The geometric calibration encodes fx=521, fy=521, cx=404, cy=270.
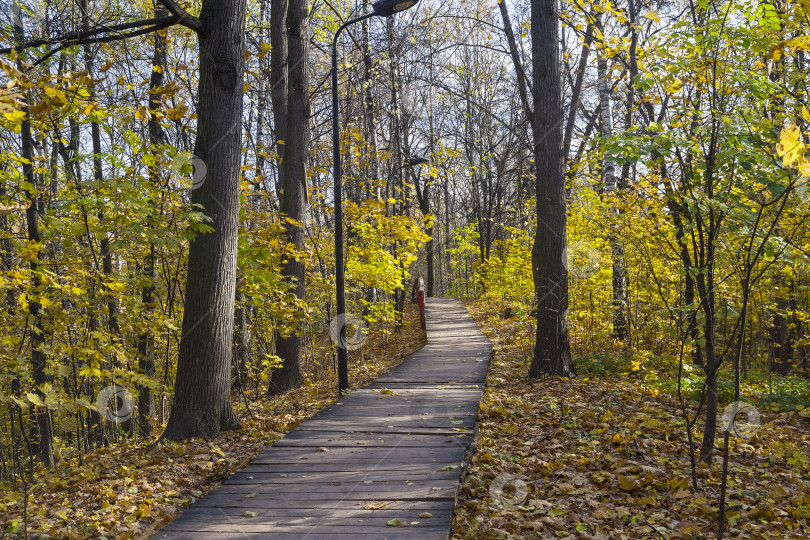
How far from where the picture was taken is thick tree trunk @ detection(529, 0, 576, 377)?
7.93 m

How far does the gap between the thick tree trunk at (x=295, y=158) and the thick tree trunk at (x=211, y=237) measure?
3092 mm

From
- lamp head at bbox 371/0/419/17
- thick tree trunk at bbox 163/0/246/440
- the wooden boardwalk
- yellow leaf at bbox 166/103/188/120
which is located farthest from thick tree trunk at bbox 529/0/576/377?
yellow leaf at bbox 166/103/188/120

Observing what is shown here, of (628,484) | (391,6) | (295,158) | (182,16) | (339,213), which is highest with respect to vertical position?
(391,6)

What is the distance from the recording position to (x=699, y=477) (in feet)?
15.1

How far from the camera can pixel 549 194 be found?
8125 mm

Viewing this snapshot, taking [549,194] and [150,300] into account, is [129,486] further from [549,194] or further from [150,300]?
[549,194]

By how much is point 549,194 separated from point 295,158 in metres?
4.43

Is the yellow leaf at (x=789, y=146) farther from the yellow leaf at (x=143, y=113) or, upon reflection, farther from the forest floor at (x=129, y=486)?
the yellow leaf at (x=143, y=113)

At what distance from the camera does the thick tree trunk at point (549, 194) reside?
26.0 feet

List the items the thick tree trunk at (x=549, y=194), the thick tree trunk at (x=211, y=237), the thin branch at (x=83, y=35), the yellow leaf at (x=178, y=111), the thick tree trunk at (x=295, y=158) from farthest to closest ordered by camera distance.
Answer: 1. the thick tree trunk at (x=295, y=158)
2. the thick tree trunk at (x=549, y=194)
3. the thick tree trunk at (x=211, y=237)
4. the yellow leaf at (x=178, y=111)
5. the thin branch at (x=83, y=35)

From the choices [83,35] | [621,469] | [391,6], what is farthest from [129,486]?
[391,6]

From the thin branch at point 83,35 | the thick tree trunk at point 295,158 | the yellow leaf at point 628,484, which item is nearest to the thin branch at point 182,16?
the thin branch at point 83,35

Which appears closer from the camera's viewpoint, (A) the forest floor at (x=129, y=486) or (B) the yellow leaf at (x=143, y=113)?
(A) the forest floor at (x=129, y=486)

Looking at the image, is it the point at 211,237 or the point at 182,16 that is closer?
the point at 182,16
